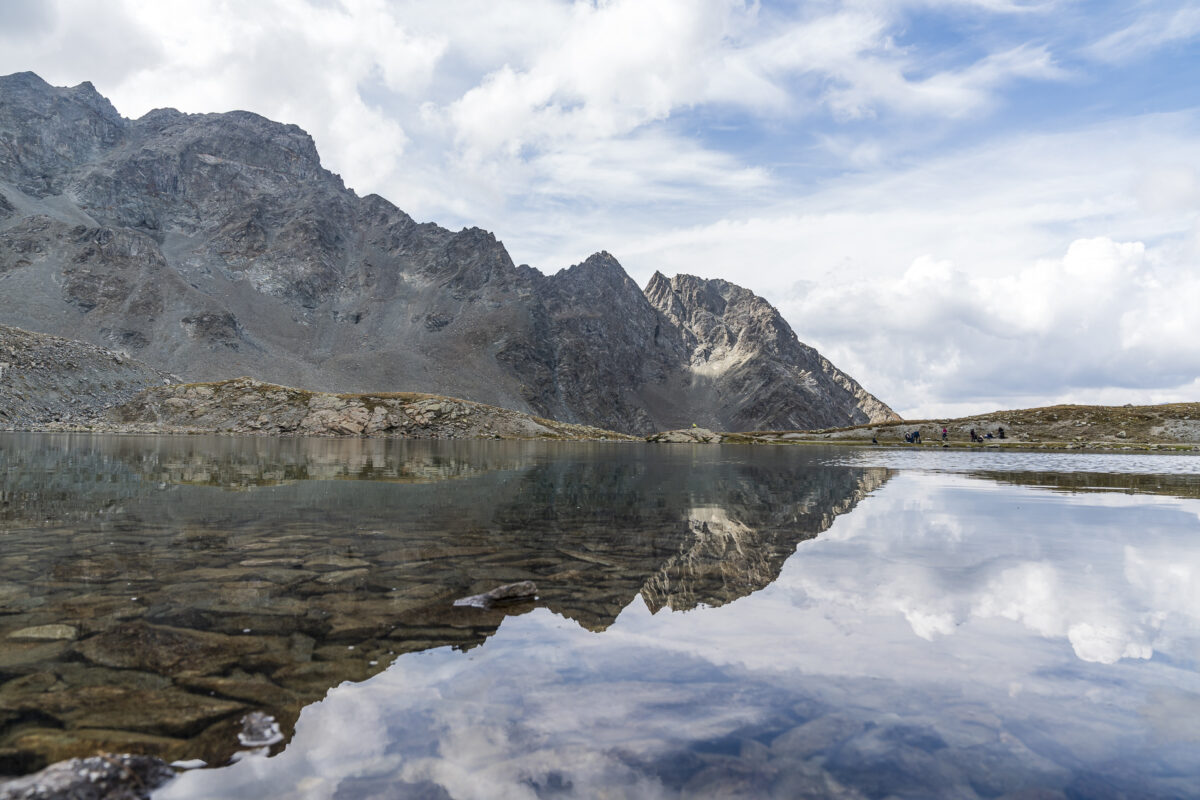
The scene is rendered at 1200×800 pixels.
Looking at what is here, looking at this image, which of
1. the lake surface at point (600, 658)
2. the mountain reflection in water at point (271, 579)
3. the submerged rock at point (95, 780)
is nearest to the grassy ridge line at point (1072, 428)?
the mountain reflection in water at point (271, 579)

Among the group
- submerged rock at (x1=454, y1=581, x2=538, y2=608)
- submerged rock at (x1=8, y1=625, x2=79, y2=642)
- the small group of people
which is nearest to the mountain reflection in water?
submerged rock at (x1=8, y1=625, x2=79, y2=642)

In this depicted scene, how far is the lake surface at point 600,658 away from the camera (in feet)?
20.8

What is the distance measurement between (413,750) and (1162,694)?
9508 millimetres

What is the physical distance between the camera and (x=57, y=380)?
5079 inches

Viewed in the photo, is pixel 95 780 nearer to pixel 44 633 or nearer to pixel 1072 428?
pixel 44 633

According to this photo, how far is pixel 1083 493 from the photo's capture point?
34.1 metres

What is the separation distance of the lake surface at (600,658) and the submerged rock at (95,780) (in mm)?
274

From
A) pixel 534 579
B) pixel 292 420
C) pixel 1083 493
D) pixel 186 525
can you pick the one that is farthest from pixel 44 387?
pixel 1083 493

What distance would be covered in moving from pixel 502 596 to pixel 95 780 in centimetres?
699

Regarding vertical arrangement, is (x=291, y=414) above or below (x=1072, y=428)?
below

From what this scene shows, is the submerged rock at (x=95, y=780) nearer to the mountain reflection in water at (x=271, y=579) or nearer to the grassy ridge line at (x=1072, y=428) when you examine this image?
the mountain reflection in water at (x=271, y=579)

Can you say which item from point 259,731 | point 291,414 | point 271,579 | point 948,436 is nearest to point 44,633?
point 271,579

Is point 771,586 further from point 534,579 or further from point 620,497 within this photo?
point 620,497

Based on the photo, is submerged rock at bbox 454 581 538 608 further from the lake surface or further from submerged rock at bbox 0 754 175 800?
submerged rock at bbox 0 754 175 800
